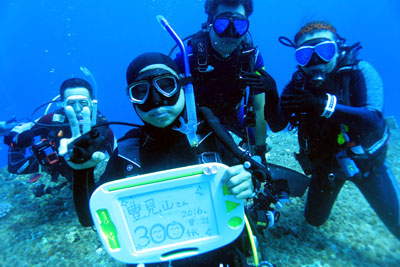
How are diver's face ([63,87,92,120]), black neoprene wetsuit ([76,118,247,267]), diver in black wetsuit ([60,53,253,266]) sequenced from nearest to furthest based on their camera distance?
1. diver in black wetsuit ([60,53,253,266])
2. black neoprene wetsuit ([76,118,247,267])
3. diver's face ([63,87,92,120])

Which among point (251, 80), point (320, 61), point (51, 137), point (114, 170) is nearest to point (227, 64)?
point (251, 80)

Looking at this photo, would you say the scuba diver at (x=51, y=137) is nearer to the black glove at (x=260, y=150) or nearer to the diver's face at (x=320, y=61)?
the black glove at (x=260, y=150)

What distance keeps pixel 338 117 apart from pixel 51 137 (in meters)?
5.49

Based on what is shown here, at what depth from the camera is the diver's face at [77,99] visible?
4.34m

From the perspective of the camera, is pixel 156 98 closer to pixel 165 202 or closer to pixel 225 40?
pixel 165 202

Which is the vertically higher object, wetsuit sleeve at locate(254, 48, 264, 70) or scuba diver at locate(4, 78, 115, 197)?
wetsuit sleeve at locate(254, 48, 264, 70)

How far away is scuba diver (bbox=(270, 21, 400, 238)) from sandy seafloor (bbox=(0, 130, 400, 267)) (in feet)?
1.03

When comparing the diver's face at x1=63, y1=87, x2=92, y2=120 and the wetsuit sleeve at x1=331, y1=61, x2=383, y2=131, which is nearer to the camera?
the wetsuit sleeve at x1=331, y1=61, x2=383, y2=131

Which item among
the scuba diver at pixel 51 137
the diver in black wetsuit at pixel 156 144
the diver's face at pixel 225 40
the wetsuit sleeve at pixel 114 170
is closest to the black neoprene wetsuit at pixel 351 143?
the diver's face at pixel 225 40

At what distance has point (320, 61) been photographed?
9.96 ft

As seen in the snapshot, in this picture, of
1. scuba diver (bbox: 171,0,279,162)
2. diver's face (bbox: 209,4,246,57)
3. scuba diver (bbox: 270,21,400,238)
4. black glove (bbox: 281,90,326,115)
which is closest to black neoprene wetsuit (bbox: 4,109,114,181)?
scuba diver (bbox: 171,0,279,162)

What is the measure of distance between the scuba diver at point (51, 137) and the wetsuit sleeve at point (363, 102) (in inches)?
161

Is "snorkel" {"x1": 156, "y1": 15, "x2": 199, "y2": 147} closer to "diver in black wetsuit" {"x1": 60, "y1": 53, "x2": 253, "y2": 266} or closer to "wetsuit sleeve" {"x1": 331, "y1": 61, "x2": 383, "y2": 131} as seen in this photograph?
"diver in black wetsuit" {"x1": 60, "y1": 53, "x2": 253, "y2": 266}

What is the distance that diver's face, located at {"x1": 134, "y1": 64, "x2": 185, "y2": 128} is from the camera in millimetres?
1992
